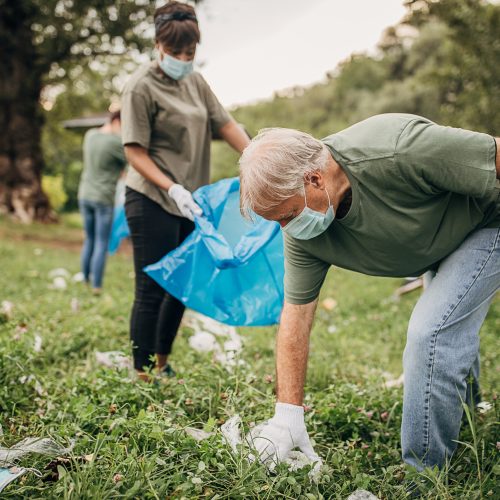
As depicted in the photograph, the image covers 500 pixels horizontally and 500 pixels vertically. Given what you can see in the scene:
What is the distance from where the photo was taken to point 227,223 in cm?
294

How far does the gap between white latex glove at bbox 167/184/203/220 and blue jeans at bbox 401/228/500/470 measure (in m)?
1.13

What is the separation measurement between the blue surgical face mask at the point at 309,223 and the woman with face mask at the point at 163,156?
2.81 feet

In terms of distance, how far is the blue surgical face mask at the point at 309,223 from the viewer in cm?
184

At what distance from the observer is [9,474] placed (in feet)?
5.52

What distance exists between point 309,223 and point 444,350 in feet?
1.98

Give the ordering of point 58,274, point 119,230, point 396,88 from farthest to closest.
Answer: point 396,88 → point 58,274 → point 119,230

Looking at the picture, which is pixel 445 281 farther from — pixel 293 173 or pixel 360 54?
pixel 360 54

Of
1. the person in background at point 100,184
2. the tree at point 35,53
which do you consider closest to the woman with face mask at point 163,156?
the person in background at point 100,184

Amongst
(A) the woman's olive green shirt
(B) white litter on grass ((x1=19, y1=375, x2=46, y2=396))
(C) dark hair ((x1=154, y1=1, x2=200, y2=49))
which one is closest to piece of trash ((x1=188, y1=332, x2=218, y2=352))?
(A) the woman's olive green shirt

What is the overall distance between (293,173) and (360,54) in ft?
105

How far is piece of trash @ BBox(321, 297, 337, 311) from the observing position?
5617mm

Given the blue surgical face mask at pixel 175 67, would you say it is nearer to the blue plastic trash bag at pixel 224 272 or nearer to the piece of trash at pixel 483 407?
the blue plastic trash bag at pixel 224 272

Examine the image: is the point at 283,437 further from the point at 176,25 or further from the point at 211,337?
the point at 176,25

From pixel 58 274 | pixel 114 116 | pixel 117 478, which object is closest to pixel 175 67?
pixel 117 478
